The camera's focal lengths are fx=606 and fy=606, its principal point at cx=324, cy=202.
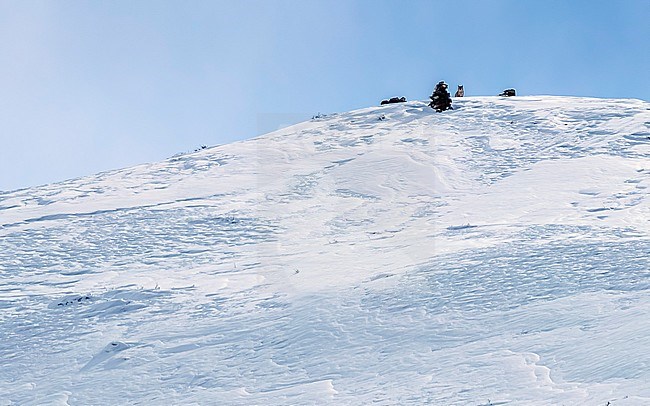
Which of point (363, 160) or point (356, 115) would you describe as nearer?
point (363, 160)

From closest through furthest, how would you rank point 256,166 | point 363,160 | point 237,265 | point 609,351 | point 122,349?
1. point 609,351
2. point 122,349
3. point 237,265
4. point 363,160
5. point 256,166

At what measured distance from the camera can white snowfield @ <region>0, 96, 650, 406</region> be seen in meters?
5.82

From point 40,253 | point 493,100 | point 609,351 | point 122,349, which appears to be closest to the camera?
point 609,351

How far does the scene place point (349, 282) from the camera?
905cm

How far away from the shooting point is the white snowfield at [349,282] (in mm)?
A: 5820

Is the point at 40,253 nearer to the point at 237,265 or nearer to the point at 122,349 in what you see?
the point at 237,265

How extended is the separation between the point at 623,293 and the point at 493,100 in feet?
70.0

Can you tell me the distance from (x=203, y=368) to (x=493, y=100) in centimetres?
2296

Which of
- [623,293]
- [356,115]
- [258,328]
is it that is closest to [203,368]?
[258,328]

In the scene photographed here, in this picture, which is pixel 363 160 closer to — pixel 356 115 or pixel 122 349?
pixel 356 115

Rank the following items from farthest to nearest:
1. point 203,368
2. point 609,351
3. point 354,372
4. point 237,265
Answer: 1. point 237,265
2. point 203,368
3. point 354,372
4. point 609,351

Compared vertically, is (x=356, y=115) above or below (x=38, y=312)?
above

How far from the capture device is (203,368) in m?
6.84

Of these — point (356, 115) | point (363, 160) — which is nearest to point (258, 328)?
point (363, 160)
